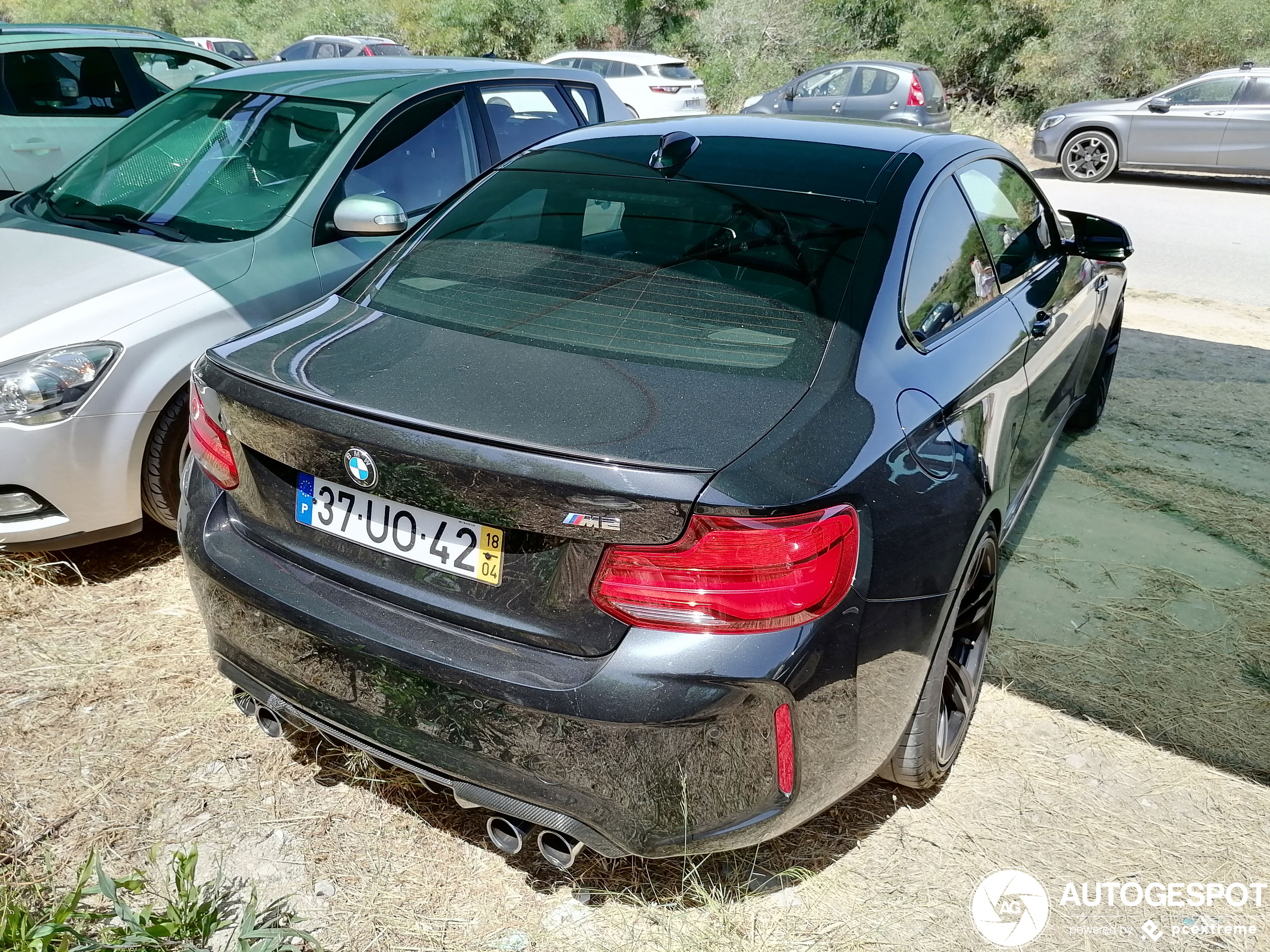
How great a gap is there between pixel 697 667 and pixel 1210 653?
2313 millimetres

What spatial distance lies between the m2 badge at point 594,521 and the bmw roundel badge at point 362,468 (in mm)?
418

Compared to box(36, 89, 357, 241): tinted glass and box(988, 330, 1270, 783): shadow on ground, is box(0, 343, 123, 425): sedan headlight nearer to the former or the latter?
box(36, 89, 357, 241): tinted glass

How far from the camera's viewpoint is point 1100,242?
3627 millimetres

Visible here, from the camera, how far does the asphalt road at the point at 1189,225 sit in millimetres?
8508

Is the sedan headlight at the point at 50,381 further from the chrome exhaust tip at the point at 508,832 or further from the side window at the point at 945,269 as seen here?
the side window at the point at 945,269

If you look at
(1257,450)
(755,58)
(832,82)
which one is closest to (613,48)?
(755,58)

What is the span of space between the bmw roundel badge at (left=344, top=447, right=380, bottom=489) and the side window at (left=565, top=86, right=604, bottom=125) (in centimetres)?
377

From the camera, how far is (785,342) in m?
2.21

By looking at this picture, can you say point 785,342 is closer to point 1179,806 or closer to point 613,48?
point 1179,806

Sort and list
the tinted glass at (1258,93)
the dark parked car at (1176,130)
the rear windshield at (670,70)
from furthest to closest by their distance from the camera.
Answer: the rear windshield at (670,70)
the dark parked car at (1176,130)
the tinted glass at (1258,93)

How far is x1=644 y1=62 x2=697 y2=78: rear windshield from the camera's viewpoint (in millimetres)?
16984

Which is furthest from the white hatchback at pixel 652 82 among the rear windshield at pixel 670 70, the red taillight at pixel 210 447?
the red taillight at pixel 210 447

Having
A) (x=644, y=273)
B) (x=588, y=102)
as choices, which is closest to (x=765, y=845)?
(x=644, y=273)

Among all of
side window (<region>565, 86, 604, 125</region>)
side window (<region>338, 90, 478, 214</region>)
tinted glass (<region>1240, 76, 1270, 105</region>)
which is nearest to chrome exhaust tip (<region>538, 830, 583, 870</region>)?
side window (<region>338, 90, 478, 214</region>)
